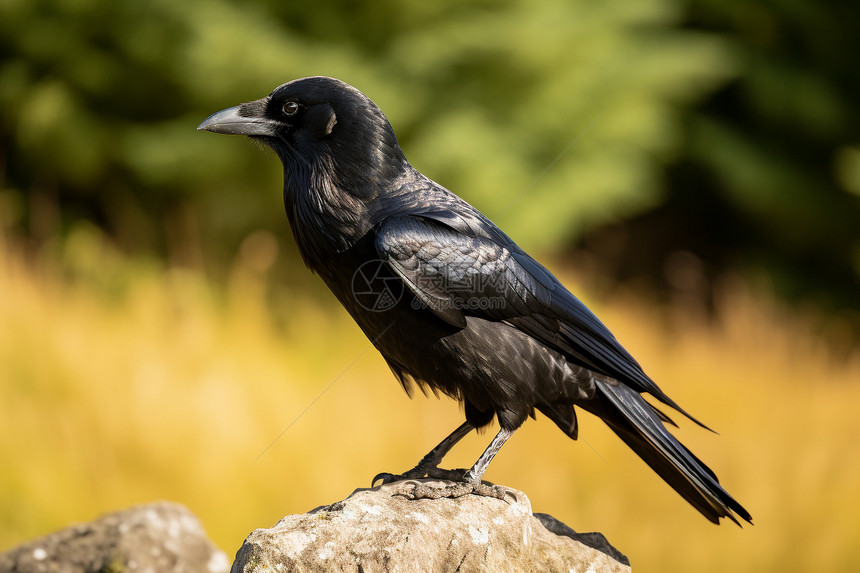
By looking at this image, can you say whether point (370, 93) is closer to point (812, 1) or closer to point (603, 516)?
point (603, 516)

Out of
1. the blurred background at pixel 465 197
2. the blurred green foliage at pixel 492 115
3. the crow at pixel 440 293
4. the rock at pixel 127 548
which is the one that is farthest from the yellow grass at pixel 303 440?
the blurred green foliage at pixel 492 115

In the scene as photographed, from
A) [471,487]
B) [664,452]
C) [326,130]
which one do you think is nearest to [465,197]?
[326,130]

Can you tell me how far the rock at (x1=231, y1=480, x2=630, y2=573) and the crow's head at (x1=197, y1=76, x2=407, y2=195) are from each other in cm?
115

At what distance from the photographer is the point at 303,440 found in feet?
17.3

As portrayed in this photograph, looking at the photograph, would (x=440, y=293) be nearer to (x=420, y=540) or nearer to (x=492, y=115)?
(x=420, y=540)

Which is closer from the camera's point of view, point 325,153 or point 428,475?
point 325,153

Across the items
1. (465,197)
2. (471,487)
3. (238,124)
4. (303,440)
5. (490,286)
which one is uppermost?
(465,197)

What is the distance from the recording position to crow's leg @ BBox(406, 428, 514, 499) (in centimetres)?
293

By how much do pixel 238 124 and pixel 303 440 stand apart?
2623 millimetres

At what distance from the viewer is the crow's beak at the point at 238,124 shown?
316 centimetres

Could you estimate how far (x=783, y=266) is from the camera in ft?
32.5

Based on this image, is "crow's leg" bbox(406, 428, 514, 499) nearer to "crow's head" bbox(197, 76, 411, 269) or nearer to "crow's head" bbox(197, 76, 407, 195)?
"crow's head" bbox(197, 76, 411, 269)

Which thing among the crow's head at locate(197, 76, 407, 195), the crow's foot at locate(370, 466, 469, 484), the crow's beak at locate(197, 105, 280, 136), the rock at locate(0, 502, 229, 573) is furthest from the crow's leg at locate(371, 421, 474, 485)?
the crow's beak at locate(197, 105, 280, 136)

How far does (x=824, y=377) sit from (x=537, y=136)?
3.36 m
